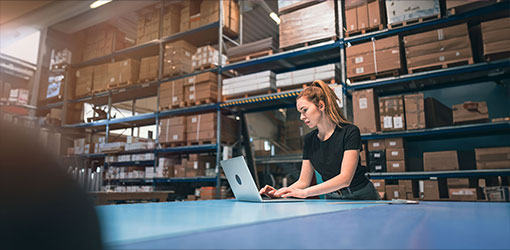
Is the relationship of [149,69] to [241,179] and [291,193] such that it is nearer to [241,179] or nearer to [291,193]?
[241,179]

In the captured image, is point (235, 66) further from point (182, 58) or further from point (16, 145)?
point (16, 145)

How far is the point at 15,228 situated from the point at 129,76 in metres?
8.52

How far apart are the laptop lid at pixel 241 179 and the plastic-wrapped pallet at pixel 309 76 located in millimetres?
3730

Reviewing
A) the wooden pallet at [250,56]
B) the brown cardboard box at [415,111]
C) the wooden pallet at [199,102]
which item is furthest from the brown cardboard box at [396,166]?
the wooden pallet at [199,102]

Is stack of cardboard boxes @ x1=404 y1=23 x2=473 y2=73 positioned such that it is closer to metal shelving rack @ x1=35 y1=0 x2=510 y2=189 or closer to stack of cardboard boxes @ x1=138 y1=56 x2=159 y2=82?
metal shelving rack @ x1=35 y1=0 x2=510 y2=189

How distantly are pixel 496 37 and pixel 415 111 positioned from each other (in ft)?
4.60

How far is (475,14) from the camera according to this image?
471cm

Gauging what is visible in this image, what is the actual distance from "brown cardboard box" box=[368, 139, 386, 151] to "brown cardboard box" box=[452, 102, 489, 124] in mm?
1050

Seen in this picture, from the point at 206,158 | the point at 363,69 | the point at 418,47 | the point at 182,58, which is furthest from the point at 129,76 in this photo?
the point at 418,47

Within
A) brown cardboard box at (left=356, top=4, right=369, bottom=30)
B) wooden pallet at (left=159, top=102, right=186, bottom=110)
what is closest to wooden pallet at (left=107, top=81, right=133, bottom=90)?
wooden pallet at (left=159, top=102, right=186, bottom=110)

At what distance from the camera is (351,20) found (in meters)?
5.55

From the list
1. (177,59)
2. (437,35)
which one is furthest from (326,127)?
(177,59)

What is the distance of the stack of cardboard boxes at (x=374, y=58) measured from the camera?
16.7ft

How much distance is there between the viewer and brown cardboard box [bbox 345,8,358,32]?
18.1 ft
